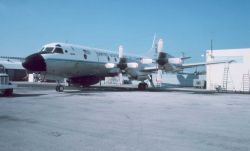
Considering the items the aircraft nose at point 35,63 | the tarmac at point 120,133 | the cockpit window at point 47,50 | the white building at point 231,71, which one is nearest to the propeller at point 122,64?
the cockpit window at point 47,50

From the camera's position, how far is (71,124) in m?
8.02

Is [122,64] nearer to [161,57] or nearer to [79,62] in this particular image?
[161,57]

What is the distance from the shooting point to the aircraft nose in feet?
67.0

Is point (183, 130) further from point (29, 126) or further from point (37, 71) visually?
point (37, 71)

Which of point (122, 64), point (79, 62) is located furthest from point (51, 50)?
point (122, 64)

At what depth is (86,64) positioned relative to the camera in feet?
83.1

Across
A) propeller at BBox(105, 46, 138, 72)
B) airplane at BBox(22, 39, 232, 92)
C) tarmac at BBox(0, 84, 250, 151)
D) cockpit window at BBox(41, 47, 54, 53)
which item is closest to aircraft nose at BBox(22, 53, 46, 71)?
airplane at BBox(22, 39, 232, 92)

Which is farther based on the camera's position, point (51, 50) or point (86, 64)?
point (86, 64)

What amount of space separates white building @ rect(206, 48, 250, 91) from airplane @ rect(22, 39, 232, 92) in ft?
28.3

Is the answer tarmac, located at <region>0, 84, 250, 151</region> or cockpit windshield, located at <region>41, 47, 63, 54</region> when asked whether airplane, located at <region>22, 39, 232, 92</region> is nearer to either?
cockpit windshield, located at <region>41, 47, 63, 54</region>

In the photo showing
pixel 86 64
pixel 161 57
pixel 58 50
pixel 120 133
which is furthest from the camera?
pixel 161 57

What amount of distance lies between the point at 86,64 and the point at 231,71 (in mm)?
19705

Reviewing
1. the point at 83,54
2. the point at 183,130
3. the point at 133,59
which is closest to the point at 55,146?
the point at 183,130

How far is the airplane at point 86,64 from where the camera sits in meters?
21.5
